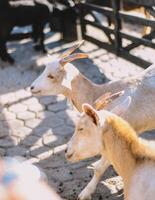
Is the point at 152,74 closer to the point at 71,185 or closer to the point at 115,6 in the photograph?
the point at 71,185

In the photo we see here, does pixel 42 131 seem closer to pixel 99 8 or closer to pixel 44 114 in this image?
pixel 44 114

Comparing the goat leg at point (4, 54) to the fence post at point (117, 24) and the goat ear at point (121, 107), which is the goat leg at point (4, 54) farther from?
the goat ear at point (121, 107)

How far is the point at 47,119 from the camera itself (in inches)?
195

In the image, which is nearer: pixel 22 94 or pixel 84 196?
pixel 84 196

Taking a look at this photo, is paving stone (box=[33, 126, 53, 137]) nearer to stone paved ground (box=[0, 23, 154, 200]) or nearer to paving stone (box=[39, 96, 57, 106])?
stone paved ground (box=[0, 23, 154, 200])

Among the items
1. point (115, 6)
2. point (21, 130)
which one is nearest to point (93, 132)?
point (21, 130)

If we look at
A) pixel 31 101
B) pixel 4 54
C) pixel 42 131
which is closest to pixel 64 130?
pixel 42 131

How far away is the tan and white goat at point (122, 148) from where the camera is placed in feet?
7.18

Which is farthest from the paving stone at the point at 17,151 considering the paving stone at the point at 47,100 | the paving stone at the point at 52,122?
the paving stone at the point at 47,100

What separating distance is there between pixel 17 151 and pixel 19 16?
3827 millimetres

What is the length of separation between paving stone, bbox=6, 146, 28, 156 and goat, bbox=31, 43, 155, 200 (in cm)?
80

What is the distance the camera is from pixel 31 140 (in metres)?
4.42

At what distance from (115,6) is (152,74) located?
3.60m

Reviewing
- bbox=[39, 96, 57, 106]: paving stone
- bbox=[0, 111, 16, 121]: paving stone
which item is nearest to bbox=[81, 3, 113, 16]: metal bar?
bbox=[39, 96, 57, 106]: paving stone
